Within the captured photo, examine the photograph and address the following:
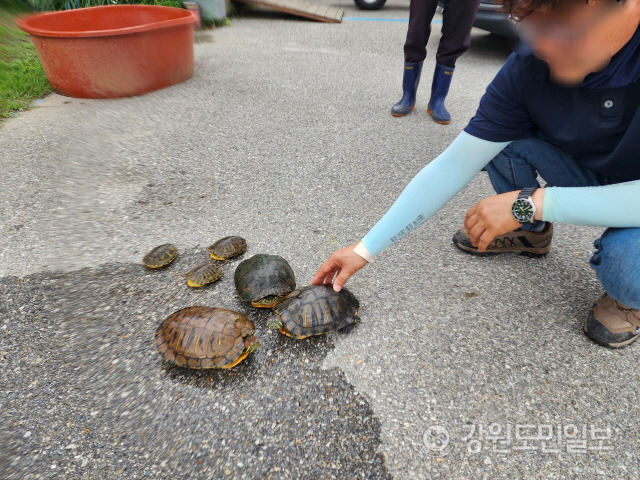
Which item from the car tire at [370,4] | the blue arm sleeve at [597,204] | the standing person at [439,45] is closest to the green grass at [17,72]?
the standing person at [439,45]

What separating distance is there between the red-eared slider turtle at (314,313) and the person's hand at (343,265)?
3.6 inches

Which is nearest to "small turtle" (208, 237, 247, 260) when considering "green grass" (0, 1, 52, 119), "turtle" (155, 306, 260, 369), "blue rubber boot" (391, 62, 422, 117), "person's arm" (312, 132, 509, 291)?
"turtle" (155, 306, 260, 369)

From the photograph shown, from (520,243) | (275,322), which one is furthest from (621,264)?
(275,322)

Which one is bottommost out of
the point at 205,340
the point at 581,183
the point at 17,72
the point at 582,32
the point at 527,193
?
the point at 205,340

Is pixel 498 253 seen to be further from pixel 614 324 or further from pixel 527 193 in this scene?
pixel 527 193

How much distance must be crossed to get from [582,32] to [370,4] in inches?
381

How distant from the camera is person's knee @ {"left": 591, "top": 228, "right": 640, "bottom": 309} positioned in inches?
58.5

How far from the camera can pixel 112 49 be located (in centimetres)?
381

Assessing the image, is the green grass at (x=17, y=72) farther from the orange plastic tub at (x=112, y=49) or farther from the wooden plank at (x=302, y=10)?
the wooden plank at (x=302, y=10)

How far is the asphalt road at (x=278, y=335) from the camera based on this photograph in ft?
4.72

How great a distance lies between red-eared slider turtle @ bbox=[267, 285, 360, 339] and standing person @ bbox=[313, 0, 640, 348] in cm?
11

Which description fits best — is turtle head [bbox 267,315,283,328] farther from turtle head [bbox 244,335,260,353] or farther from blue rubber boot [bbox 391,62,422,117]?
blue rubber boot [bbox 391,62,422,117]

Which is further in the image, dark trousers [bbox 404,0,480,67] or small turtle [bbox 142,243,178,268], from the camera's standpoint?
dark trousers [bbox 404,0,480,67]

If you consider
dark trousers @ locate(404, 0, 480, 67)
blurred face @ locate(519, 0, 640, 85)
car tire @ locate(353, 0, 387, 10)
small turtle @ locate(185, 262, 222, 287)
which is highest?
blurred face @ locate(519, 0, 640, 85)
